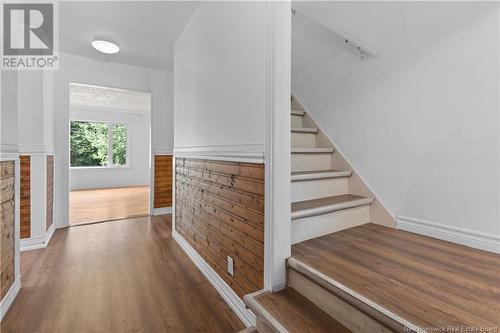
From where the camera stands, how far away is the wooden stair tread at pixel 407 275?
0.85 m

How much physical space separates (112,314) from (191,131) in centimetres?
158

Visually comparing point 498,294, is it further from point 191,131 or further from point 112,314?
point 191,131

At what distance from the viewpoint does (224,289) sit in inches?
67.5

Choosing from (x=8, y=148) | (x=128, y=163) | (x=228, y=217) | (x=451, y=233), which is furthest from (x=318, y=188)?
(x=128, y=163)

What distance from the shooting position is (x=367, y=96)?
1919 mm

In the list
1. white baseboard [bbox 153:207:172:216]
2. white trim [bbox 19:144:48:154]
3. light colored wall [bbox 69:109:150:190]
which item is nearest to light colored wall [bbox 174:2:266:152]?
white trim [bbox 19:144:48:154]

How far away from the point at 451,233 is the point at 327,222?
2.37 feet

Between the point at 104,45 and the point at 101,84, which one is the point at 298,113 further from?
the point at 101,84

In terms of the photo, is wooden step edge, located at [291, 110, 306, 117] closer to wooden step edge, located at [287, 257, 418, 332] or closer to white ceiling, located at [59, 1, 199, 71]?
white ceiling, located at [59, 1, 199, 71]

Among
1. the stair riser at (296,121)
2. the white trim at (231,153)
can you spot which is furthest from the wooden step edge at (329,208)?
the stair riser at (296,121)

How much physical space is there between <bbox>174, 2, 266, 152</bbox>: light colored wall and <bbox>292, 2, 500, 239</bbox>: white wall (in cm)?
96

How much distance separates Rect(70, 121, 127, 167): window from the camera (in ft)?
24.1

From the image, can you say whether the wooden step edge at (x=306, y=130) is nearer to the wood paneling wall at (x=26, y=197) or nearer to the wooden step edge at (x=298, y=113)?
the wooden step edge at (x=298, y=113)

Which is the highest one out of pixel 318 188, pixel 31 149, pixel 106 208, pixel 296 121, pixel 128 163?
pixel 296 121
